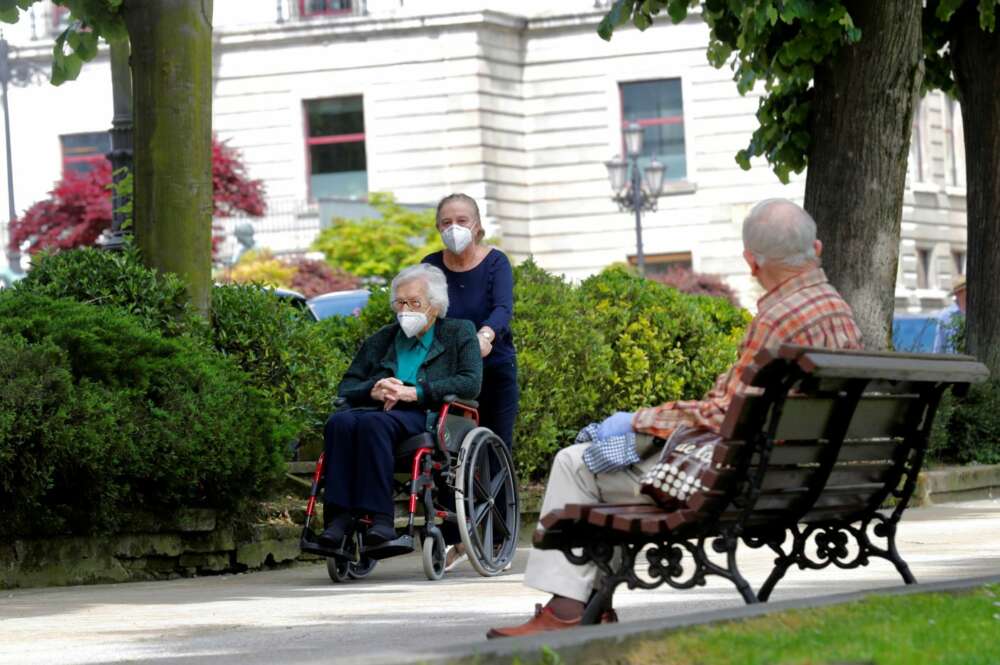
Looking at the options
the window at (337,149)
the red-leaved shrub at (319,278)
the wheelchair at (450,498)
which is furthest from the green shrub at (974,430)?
the window at (337,149)

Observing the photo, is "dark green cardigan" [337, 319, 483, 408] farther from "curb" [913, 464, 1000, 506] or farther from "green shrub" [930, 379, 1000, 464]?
"green shrub" [930, 379, 1000, 464]

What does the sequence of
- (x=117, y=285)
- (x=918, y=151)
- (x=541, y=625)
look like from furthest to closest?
(x=918, y=151)
(x=117, y=285)
(x=541, y=625)

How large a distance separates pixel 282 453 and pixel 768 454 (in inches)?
218

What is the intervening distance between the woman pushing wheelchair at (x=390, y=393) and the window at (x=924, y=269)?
41383 millimetres

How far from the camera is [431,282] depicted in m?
10.9

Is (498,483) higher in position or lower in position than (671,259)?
lower

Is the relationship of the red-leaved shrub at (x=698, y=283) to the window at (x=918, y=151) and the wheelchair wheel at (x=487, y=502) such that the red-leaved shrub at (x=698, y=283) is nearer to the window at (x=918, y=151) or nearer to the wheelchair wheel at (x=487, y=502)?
the window at (x=918, y=151)

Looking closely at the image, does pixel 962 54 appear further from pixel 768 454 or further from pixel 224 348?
pixel 768 454

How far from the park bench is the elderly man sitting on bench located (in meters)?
0.13

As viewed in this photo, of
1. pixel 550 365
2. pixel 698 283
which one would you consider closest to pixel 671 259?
pixel 698 283

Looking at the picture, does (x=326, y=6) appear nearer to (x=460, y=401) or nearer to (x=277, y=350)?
(x=277, y=350)

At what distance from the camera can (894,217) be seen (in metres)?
15.7

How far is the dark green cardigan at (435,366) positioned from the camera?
10719 mm

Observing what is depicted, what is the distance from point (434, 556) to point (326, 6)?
39900 mm
